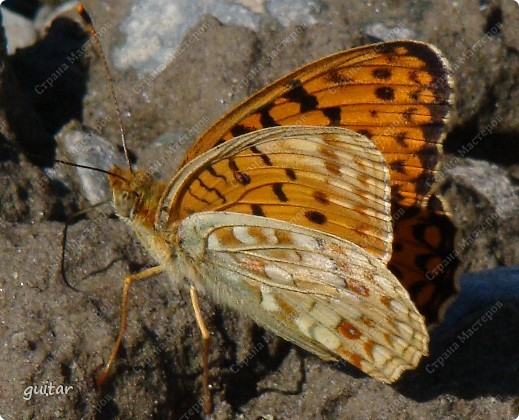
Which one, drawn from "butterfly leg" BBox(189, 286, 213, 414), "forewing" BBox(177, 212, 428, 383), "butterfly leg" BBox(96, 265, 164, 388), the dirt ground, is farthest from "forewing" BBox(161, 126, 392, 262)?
the dirt ground

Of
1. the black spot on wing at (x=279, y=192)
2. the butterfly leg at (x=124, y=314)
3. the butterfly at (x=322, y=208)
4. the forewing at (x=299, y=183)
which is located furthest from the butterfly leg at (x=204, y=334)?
the black spot on wing at (x=279, y=192)

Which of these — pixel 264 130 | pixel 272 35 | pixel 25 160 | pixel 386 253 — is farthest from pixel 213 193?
pixel 272 35

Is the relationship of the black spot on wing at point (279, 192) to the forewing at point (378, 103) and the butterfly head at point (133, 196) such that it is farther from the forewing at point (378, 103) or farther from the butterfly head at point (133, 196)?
the butterfly head at point (133, 196)

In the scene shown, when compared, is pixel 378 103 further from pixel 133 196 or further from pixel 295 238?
pixel 133 196

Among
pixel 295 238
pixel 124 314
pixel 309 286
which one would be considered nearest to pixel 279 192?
pixel 295 238

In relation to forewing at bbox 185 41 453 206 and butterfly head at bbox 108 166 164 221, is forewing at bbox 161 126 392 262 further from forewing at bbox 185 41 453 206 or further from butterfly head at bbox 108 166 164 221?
forewing at bbox 185 41 453 206

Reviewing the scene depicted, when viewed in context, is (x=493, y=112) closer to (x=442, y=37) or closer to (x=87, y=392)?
(x=442, y=37)

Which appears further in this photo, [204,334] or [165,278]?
[165,278]
